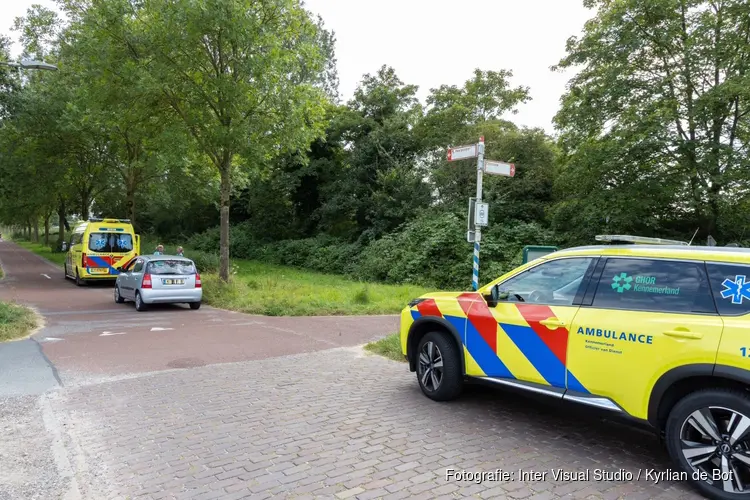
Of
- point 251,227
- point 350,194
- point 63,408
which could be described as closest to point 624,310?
point 63,408

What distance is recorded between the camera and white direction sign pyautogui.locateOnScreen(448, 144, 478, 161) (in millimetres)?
7520

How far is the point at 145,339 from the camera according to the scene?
9.40 m

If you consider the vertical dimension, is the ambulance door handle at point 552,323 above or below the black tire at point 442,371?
above

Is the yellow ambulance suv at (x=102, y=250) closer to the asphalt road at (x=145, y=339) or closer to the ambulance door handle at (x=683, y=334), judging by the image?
the asphalt road at (x=145, y=339)

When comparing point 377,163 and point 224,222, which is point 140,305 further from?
point 377,163

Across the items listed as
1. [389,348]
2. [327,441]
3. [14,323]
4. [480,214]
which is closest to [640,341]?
[327,441]

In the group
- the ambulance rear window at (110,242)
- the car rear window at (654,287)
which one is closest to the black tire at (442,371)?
the car rear window at (654,287)

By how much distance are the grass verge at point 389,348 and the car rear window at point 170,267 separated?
740 cm

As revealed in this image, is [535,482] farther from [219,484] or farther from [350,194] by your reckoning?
[350,194]

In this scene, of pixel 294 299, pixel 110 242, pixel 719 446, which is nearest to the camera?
pixel 719 446

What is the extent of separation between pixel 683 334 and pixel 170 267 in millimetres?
12939

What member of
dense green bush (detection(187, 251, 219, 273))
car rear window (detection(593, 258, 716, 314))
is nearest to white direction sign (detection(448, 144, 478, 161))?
car rear window (detection(593, 258, 716, 314))

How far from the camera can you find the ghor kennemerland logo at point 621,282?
4.13 metres

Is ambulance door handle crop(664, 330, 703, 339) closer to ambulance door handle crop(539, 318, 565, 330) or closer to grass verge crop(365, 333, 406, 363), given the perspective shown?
ambulance door handle crop(539, 318, 565, 330)
